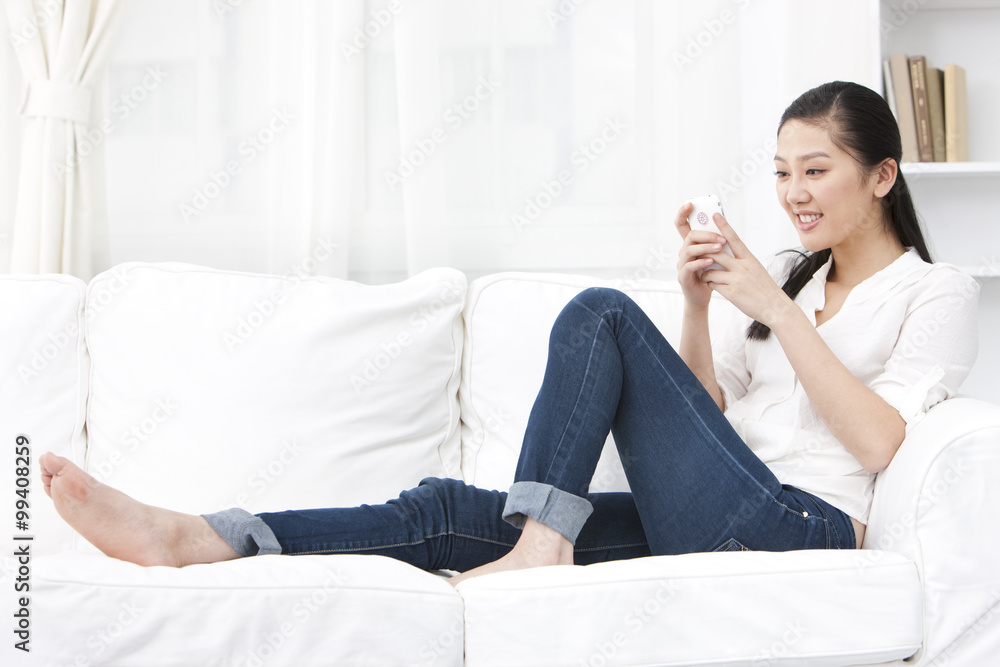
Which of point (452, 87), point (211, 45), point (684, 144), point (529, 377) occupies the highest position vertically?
point (211, 45)

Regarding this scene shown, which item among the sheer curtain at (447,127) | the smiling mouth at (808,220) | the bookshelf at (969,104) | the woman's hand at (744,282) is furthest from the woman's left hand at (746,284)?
the bookshelf at (969,104)

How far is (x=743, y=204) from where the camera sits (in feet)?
6.38

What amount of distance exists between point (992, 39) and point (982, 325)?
0.72 m

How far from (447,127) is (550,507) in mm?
1106

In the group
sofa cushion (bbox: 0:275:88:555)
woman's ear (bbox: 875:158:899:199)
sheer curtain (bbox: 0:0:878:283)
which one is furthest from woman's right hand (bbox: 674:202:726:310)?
sofa cushion (bbox: 0:275:88:555)

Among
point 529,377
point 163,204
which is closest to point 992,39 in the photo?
point 529,377

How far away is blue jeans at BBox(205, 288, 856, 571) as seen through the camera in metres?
1.10

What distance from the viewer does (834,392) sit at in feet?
3.68

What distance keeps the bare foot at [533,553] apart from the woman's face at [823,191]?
66 centimetres

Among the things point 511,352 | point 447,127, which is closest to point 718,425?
point 511,352

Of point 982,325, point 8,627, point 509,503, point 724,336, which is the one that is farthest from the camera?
point 982,325

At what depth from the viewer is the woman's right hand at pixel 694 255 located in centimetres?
125

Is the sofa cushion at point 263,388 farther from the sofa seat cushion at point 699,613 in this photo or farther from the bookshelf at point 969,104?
the bookshelf at point 969,104

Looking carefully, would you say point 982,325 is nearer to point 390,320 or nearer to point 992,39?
point 992,39
